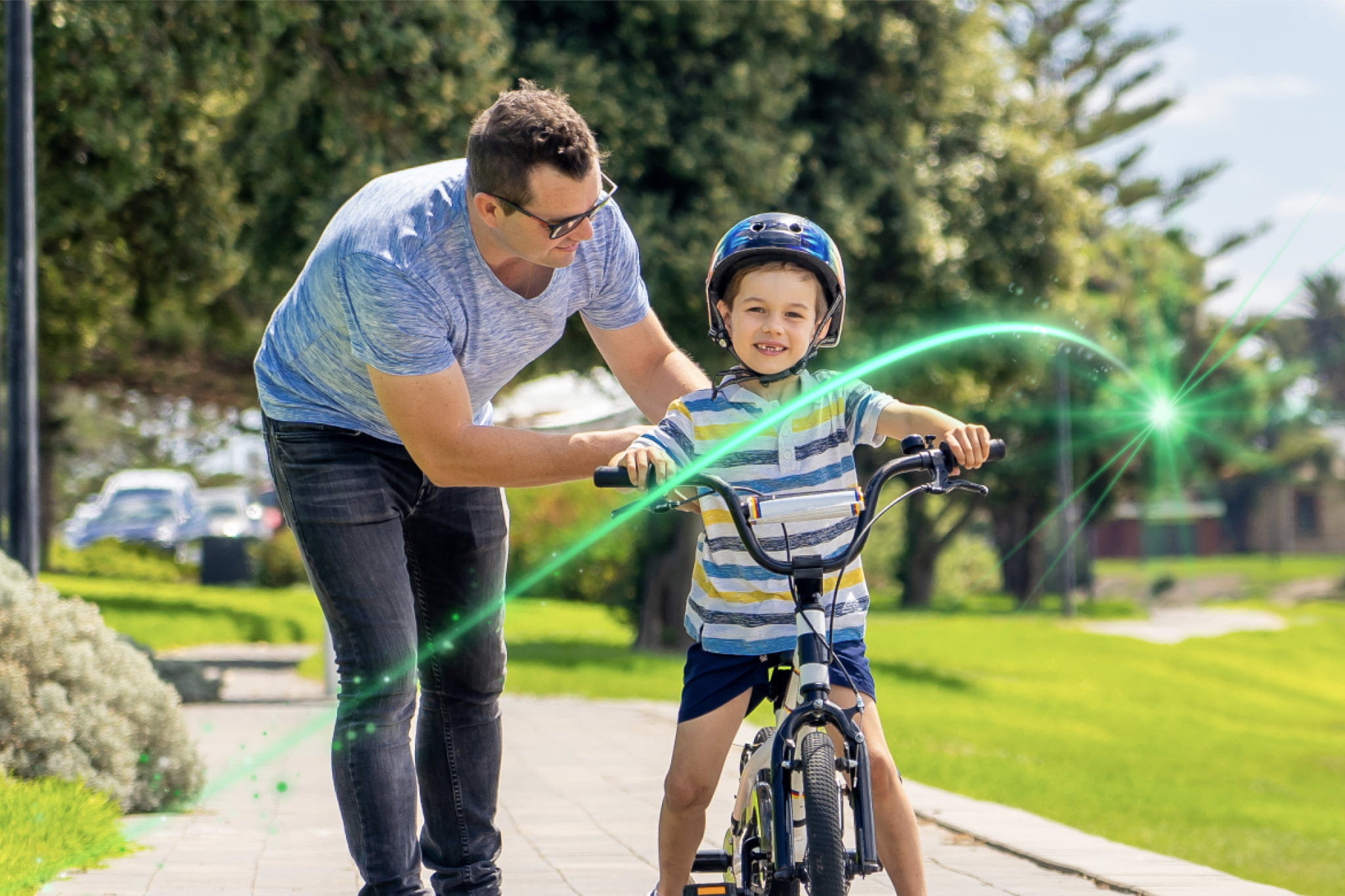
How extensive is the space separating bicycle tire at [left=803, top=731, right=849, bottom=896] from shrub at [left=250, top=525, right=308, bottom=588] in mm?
26596

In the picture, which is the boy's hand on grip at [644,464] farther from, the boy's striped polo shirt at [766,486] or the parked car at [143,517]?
the parked car at [143,517]

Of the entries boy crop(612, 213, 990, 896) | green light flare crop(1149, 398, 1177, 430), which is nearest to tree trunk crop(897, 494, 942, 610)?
green light flare crop(1149, 398, 1177, 430)

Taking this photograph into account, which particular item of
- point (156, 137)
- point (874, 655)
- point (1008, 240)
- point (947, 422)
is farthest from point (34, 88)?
point (874, 655)

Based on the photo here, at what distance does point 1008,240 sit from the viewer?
58.4 ft

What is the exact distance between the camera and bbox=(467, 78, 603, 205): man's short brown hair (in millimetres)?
3240

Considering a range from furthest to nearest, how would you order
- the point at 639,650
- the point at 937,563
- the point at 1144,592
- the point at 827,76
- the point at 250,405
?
the point at 1144,592 → the point at 937,563 → the point at 250,405 → the point at 639,650 → the point at 827,76

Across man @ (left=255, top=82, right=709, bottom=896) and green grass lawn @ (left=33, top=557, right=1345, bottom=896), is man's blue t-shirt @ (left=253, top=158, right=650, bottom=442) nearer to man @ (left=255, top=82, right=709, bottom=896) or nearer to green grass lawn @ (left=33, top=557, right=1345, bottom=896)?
man @ (left=255, top=82, right=709, bottom=896)

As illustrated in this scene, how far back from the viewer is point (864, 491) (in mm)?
3207

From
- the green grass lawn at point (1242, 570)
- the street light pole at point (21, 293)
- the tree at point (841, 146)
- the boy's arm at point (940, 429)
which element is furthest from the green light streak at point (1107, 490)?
the green grass lawn at point (1242, 570)

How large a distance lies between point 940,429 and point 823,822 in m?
0.81

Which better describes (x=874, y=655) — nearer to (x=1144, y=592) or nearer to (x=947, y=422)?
(x=947, y=422)

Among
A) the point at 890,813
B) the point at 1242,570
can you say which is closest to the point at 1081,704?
the point at 890,813

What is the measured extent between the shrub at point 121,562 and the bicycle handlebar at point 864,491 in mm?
25509

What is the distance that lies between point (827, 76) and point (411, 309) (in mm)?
14263
